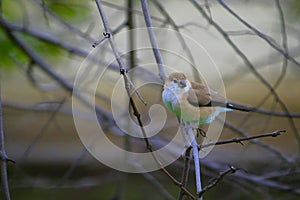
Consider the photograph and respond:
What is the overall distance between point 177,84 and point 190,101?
5 centimetres

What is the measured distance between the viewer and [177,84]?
1.39 metres

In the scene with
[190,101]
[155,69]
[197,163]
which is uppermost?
[155,69]

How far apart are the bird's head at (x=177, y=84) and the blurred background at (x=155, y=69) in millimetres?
265

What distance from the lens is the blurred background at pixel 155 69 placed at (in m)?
2.10

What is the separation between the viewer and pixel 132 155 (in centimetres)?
230

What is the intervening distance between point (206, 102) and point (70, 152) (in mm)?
2792

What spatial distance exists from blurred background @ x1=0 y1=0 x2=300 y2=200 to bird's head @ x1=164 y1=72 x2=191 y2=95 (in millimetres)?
265

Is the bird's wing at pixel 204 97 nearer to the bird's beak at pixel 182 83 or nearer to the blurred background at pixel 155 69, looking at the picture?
the bird's beak at pixel 182 83

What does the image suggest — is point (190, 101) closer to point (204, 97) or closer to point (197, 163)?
point (204, 97)

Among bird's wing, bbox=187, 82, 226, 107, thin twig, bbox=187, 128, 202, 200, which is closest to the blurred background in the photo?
bird's wing, bbox=187, 82, 226, 107

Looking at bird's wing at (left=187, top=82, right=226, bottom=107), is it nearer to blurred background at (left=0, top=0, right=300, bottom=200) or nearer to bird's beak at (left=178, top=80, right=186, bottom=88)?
bird's beak at (left=178, top=80, right=186, bottom=88)

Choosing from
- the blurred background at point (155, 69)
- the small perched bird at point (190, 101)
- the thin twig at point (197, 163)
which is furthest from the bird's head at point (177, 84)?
the blurred background at point (155, 69)

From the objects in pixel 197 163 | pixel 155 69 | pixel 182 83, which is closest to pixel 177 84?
pixel 182 83

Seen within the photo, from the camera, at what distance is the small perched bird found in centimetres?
135
